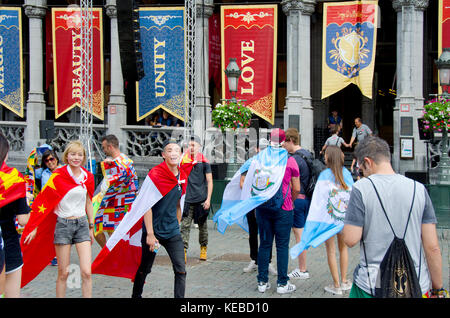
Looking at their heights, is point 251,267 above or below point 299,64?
below

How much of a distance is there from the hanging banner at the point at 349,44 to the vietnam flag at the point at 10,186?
49.8ft

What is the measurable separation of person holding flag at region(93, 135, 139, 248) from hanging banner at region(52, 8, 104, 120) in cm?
1308

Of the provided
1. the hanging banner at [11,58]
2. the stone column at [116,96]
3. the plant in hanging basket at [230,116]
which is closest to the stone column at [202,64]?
the stone column at [116,96]

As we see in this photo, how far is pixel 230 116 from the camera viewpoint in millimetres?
17250

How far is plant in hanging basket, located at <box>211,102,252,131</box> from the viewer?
17203mm

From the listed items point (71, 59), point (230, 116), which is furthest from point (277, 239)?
point (71, 59)

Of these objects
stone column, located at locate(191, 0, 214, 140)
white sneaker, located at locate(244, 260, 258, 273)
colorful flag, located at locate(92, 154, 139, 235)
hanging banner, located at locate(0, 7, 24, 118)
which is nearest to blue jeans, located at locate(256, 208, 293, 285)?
white sneaker, located at locate(244, 260, 258, 273)

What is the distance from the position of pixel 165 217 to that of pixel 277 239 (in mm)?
1718

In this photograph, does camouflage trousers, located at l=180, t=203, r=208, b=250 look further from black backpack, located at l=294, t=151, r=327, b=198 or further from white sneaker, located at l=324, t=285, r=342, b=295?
white sneaker, located at l=324, t=285, r=342, b=295

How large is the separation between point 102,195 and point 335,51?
12.9 metres

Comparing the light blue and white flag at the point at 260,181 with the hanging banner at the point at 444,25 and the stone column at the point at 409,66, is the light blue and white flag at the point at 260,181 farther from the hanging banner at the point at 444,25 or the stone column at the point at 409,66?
the hanging banner at the point at 444,25

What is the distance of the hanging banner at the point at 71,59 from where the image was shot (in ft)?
68.3

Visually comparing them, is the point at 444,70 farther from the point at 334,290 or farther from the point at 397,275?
the point at 397,275

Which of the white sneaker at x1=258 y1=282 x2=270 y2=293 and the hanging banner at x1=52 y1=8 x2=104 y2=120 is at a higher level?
the hanging banner at x1=52 y1=8 x2=104 y2=120
